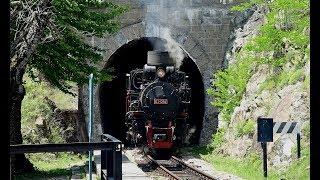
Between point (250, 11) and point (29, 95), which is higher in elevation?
point (250, 11)

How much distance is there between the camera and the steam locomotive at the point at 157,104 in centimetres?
1883

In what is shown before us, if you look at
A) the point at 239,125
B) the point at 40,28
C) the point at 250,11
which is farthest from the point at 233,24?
the point at 40,28

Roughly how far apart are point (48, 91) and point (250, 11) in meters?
8.87

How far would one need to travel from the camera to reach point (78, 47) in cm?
1373

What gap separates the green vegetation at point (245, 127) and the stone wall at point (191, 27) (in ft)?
18.5

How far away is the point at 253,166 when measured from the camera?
Result: 15.3 m

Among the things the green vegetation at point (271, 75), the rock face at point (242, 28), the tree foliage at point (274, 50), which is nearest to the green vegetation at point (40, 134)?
the green vegetation at point (271, 75)

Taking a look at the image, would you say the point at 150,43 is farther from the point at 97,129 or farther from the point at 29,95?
the point at 29,95

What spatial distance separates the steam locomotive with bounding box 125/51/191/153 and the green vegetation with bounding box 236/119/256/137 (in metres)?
2.16

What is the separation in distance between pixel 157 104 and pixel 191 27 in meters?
6.35

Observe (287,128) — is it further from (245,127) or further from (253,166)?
(245,127)

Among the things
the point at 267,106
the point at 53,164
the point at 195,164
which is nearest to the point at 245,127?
→ the point at 267,106

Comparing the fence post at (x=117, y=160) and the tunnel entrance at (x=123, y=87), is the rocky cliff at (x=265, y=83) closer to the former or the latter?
the tunnel entrance at (x=123, y=87)

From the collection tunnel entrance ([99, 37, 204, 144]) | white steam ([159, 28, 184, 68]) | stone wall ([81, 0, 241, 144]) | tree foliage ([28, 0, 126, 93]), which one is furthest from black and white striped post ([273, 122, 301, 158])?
tunnel entrance ([99, 37, 204, 144])
